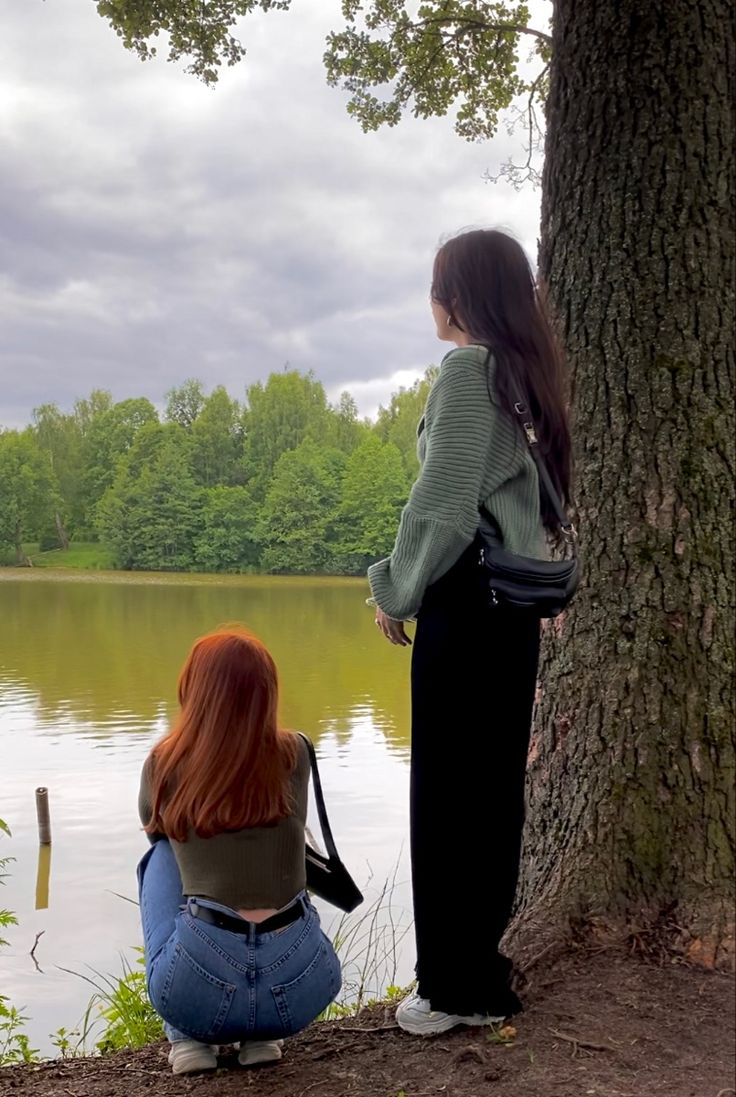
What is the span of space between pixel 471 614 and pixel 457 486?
244 millimetres

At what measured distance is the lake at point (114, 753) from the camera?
612 cm

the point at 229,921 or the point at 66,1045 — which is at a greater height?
the point at 229,921

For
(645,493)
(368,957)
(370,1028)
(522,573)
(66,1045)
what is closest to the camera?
(522,573)

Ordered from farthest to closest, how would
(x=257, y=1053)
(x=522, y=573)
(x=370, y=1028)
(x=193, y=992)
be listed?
(x=370, y=1028), (x=257, y=1053), (x=193, y=992), (x=522, y=573)

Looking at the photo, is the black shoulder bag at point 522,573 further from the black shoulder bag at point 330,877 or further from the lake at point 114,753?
the lake at point 114,753

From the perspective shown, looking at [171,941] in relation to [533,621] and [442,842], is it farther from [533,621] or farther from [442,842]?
[533,621]

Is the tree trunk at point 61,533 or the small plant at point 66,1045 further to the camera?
the tree trunk at point 61,533

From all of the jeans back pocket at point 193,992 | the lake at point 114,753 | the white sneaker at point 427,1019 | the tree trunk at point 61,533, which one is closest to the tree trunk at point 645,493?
the white sneaker at point 427,1019

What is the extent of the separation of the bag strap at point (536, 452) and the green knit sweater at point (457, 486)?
13 mm

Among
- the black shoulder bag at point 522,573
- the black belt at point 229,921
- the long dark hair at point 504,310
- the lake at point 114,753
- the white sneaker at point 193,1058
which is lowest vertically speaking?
the lake at point 114,753

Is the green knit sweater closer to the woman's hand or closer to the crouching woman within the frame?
the woman's hand

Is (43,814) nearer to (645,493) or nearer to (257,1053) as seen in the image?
(257,1053)

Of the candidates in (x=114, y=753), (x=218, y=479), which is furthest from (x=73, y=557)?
(x=114, y=753)

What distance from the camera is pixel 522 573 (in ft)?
5.74
